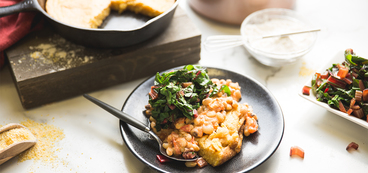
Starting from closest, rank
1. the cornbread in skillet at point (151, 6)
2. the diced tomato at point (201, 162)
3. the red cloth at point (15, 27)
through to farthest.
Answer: the diced tomato at point (201, 162) → the red cloth at point (15, 27) → the cornbread in skillet at point (151, 6)

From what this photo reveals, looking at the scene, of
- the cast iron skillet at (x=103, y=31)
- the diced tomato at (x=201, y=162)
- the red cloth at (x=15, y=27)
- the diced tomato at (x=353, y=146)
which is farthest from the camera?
the red cloth at (x=15, y=27)

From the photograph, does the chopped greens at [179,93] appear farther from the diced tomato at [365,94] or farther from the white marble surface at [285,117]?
the diced tomato at [365,94]

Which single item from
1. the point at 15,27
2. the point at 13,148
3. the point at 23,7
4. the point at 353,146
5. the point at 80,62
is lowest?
the point at 353,146

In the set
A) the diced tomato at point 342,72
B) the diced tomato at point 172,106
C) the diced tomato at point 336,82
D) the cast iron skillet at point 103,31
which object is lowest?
the diced tomato at point 336,82

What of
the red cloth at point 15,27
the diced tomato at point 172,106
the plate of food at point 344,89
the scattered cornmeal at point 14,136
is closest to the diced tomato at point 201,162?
the diced tomato at point 172,106

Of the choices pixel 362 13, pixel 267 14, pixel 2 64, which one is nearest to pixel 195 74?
pixel 267 14

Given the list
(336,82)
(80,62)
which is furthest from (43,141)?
(336,82)

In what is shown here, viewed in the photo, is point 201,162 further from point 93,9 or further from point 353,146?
point 93,9
